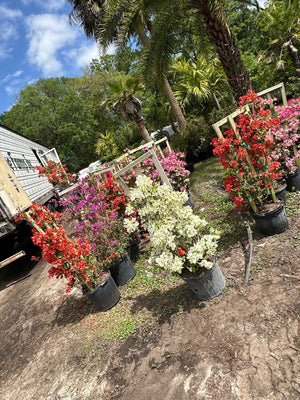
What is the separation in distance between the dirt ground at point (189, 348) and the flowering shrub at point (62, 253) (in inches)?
30.5

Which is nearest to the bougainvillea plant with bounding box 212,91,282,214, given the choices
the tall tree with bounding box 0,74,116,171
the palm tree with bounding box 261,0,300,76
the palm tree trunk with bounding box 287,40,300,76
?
the palm tree with bounding box 261,0,300,76

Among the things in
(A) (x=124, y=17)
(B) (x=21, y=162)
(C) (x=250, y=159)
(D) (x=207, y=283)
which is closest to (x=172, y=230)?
(D) (x=207, y=283)

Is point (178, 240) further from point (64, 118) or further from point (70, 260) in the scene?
point (64, 118)

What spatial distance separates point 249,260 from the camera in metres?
3.57

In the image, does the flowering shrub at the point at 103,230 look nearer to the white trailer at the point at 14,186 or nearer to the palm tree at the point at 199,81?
the white trailer at the point at 14,186

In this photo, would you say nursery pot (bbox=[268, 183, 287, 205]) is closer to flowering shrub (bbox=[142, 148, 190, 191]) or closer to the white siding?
flowering shrub (bbox=[142, 148, 190, 191])

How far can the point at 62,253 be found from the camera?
3.93 meters

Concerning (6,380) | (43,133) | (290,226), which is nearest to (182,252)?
(290,226)

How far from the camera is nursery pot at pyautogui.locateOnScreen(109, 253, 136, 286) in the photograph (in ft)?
15.1

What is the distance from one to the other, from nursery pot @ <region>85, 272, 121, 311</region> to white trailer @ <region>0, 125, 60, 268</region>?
6.06ft

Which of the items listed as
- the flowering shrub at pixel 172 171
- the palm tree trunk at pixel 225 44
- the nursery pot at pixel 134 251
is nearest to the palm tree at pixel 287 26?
the palm tree trunk at pixel 225 44

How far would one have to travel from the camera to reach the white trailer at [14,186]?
21.9 ft

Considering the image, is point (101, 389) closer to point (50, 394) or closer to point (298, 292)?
point (50, 394)

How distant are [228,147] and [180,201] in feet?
4.68
